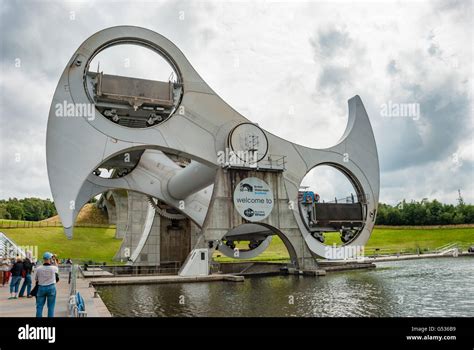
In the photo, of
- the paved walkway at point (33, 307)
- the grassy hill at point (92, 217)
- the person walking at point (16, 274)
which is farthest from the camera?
the grassy hill at point (92, 217)

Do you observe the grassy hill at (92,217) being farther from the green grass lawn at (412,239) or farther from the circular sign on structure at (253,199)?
the circular sign on structure at (253,199)

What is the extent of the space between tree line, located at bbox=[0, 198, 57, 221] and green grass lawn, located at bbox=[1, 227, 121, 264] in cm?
2958

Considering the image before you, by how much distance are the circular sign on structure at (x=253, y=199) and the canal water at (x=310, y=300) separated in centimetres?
616

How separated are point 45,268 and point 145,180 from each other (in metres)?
24.6

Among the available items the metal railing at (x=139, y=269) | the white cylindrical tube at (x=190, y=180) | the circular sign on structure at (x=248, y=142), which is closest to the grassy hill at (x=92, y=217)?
the metal railing at (x=139, y=269)

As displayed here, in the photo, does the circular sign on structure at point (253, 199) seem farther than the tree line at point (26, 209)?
No

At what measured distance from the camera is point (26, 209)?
9319cm

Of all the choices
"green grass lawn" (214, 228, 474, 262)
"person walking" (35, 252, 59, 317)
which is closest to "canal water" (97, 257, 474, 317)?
"person walking" (35, 252, 59, 317)

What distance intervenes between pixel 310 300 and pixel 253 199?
36.0ft

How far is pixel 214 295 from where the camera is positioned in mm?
14766

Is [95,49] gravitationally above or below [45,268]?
above

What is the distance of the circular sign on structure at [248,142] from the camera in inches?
949
